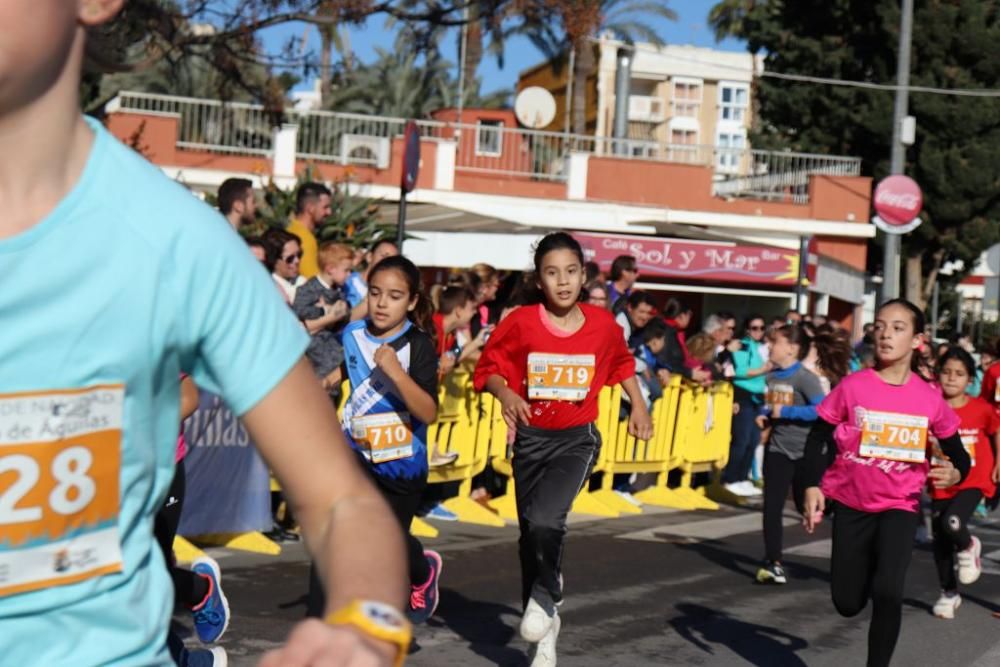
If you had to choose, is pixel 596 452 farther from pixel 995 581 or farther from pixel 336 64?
pixel 336 64

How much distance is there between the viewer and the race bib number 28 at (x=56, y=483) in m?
1.83

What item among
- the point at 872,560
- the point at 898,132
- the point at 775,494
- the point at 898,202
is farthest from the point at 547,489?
the point at 898,132

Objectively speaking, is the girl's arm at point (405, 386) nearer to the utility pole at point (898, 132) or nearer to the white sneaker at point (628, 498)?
the white sneaker at point (628, 498)

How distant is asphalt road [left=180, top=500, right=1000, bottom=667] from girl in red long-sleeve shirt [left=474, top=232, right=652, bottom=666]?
567mm

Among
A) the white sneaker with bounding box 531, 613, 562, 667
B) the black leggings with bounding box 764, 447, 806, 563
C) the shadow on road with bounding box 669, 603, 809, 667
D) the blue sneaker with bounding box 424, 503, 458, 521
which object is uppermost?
the black leggings with bounding box 764, 447, 806, 563

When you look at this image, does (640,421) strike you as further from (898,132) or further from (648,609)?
(898,132)

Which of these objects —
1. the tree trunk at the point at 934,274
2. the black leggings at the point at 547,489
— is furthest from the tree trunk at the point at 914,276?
the black leggings at the point at 547,489

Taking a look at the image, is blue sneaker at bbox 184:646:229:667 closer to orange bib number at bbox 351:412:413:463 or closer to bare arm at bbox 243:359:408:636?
orange bib number at bbox 351:412:413:463

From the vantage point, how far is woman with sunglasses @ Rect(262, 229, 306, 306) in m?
10.3

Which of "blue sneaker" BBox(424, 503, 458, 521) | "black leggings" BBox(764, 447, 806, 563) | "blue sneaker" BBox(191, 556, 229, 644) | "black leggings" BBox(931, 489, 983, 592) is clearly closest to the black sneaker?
"black leggings" BBox(764, 447, 806, 563)

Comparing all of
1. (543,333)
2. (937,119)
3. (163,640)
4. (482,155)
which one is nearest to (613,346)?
(543,333)

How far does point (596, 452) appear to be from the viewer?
313 inches

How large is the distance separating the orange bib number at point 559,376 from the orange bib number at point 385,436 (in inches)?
28.7

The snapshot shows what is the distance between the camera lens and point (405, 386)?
713 centimetres
